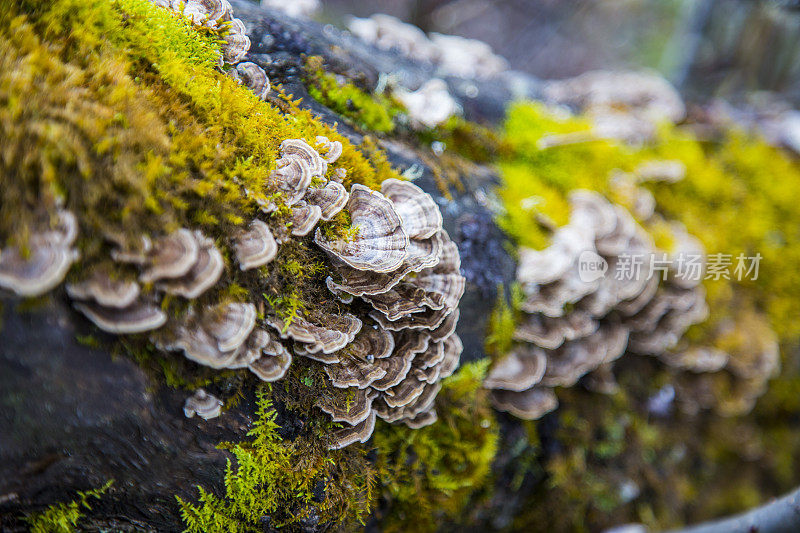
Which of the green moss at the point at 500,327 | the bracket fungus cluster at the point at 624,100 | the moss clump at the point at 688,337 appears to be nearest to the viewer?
the green moss at the point at 500,327

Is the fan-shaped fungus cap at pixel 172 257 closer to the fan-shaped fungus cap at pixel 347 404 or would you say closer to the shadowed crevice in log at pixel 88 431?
the shadowed crevice in log at pixel 88 431

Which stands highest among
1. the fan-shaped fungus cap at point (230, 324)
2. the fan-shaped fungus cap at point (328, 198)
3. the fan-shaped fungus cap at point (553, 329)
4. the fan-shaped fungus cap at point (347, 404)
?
the fan-shaped fungus cap at point (328, 198)

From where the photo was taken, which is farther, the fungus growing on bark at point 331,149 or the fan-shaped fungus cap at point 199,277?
the fungus growing on bark at point 331,149

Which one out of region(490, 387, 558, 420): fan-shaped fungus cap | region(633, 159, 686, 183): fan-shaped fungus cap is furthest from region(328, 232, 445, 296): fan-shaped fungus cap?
region(633, 159, 686, 183): fan-shaped fungus cap

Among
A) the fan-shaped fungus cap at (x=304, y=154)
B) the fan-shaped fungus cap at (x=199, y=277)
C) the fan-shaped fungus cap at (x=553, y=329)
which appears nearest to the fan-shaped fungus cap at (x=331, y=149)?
the fan-shaped fungus cap at (x=304, y=154)

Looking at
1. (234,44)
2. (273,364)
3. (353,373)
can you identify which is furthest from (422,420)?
(234,44)

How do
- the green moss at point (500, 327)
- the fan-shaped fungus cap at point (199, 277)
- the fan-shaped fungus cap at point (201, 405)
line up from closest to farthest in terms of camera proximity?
the fan-shaped fungus cap at point (199, 277), the fan-shaped fungus cap at point (201, 405), the green moss at point (500, 327)

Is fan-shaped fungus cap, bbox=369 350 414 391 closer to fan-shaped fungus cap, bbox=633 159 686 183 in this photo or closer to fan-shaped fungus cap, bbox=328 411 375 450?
fan-shaped fungus cap, bbox=328 411 375 450

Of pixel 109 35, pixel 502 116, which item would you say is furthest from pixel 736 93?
pixel 109 35
